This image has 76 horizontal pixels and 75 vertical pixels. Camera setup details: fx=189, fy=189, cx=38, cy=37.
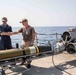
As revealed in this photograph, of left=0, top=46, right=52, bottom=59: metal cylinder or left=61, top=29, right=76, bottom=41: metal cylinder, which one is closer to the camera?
left=0, top=46, right=52, bottom=59: metal cylinder

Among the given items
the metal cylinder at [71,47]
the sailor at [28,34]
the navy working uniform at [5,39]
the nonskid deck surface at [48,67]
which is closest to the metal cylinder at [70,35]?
the metal cylinder at [71,47]

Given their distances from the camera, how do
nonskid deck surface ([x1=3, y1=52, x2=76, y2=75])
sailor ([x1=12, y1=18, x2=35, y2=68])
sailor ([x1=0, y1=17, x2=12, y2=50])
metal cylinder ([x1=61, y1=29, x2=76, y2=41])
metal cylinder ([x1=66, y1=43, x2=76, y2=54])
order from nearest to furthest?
nonskid deck surface ([x1=3, y1=52, x2=76, y2=75]), sailor ([x1=12, y1=18, x2=35, y2=68]), sailor ([x1=0, y1=17, x2=12, y2=50]), metal cylinder ([x1=66, y1=43, x2=76, y2=54]), metal cylinder ([x1=61, y1=29, x2=76, y2=41])

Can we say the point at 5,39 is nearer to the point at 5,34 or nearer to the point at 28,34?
the point at 5,34

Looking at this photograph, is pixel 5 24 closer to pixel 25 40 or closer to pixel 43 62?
pixel 25 40

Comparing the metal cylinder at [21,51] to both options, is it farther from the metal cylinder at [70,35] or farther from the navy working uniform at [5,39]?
the metal cylinder at [70,35]

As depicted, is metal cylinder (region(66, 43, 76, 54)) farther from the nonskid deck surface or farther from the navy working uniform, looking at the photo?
the navy working uniform

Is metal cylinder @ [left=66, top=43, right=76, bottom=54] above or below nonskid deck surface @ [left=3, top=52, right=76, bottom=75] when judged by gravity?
above

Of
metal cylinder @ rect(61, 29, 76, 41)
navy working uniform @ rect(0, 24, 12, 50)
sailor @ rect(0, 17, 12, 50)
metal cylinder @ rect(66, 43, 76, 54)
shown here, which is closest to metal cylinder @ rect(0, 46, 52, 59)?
sailor @ rect(0, 17, 12, 50)

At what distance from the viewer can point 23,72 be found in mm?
5941

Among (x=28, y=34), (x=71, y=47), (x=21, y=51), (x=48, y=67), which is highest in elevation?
(x=28, y=34)

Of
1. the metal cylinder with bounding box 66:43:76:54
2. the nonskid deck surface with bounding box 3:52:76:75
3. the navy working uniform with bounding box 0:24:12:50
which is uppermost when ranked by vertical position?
the navy working uniform with bounding box 0:24:12:50

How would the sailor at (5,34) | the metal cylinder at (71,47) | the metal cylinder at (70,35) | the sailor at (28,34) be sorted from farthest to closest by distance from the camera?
the metal cylinder at (70,35) → the metal cylinder at (71,47) → the sailor at (5,34) → the sailor at (28,34)

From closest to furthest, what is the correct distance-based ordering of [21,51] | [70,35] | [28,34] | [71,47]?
[21,51] < [28,34] < [71,47] < [70,35]

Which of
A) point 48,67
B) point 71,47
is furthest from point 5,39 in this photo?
point 71,47
